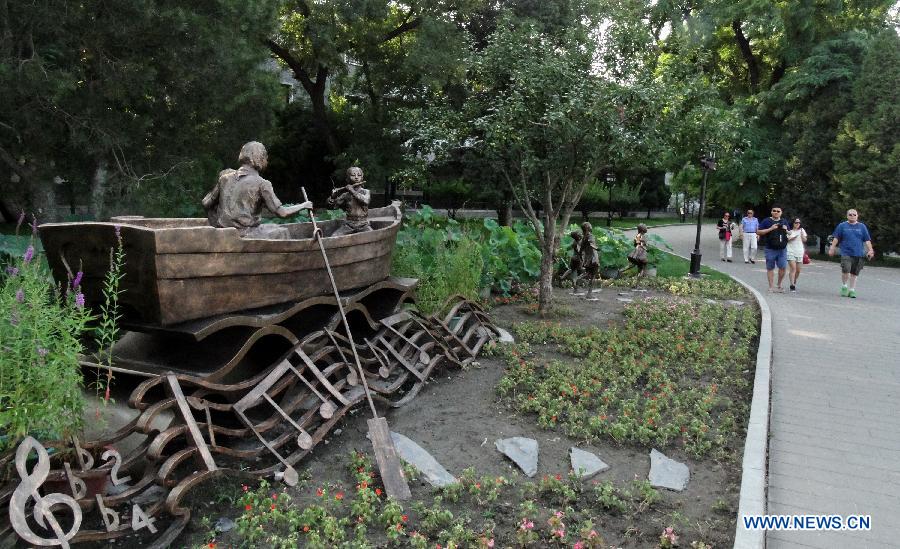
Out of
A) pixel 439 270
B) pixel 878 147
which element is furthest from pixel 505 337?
pixel 878 147

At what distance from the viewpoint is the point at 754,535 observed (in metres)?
3.82

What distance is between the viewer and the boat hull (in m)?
4.32

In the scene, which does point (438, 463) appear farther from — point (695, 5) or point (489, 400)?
point (695, 5)

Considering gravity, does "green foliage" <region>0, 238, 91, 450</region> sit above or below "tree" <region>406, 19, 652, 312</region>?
below

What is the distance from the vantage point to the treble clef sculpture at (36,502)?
3.05 m

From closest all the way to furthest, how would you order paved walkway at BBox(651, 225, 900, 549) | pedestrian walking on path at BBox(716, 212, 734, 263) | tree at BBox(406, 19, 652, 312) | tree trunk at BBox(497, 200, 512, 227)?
paved walkway at BBox(651, 225, 900, 549)
tree at BBox(406, 19, 652, 312)
pedestrian walking on path at BBox(716, 212, 734, 263)
tree trunk at BBox(497, 200, 512, 227)

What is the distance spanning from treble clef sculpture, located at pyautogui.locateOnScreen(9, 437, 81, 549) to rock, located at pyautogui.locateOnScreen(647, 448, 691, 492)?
3732 millimetres

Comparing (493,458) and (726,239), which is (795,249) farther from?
(493,458)

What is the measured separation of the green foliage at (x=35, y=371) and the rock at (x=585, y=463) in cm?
341

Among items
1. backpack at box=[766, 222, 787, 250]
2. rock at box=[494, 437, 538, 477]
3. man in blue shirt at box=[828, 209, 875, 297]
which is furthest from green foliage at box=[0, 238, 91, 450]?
backpack at box=[766, 222, 787, 250]

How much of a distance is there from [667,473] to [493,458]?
52.4 inches

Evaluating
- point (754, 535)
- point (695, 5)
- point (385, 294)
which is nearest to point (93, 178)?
point (385, 294)

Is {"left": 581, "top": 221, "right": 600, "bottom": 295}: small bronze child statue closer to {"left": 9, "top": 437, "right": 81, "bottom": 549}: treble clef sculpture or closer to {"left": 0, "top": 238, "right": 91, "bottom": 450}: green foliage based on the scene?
{"left": 0, "top": 238, "right": 91, "bottom": 450}: green foliage

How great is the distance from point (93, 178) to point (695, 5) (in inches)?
1003
